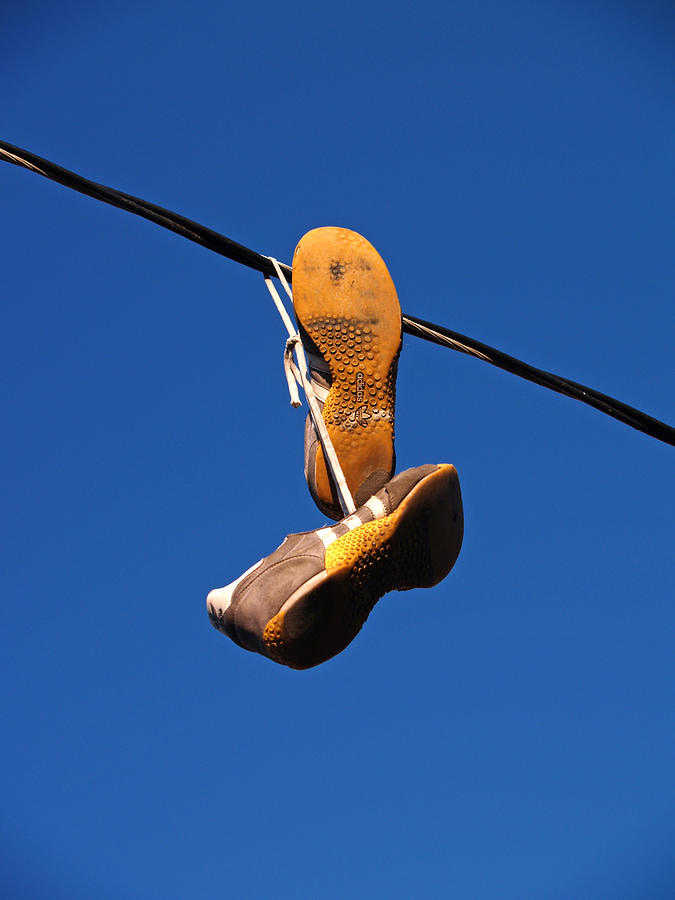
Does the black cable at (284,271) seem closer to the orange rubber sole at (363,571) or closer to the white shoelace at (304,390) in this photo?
the white shoelace at (304,390)

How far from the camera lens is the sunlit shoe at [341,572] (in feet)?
9.60

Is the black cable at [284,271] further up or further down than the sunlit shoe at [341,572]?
further up

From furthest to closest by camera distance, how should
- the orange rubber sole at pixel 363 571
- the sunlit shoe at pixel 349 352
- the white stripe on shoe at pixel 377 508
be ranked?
1. the sunlit shoe at pixel 349 352
2. the white stripe on shoe at pixel 377 508
3. the orange rubber sole at pixel 363 571

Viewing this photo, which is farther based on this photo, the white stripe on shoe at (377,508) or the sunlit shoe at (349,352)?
the sunlit shoe at (349,352)

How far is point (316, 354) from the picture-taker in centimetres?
355

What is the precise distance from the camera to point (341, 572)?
2.91 m

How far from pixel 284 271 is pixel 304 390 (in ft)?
1.26

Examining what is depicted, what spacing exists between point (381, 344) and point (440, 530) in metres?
0.66

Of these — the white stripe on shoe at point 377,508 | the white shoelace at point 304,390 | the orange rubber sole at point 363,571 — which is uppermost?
the white shoelace at point 304,390

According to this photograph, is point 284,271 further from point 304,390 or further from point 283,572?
point 283,572

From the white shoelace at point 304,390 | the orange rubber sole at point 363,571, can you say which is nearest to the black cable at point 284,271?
the white shoelace at point 304,390

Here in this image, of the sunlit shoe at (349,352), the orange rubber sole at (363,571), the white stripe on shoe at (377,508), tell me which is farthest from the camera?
the sunlit shoe at (349,352)

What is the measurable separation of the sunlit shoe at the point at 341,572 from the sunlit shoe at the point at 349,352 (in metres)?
0.31

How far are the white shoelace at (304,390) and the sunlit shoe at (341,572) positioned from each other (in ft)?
0.79
